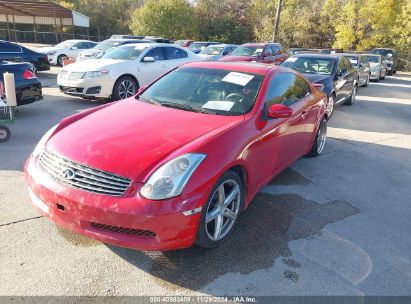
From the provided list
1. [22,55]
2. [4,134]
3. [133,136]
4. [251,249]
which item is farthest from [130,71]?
[251,249]

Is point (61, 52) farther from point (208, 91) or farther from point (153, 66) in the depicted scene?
point (208, 91)

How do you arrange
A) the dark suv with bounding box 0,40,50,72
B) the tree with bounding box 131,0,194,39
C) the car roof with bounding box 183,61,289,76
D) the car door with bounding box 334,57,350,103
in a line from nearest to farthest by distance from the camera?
the car roof with bounding box 183,61,289,76 < the car door with bounding box 334,57,350,103 < the dark suv with bounding box 0,40,50,72 < the tree with bounding box 131,0,194,39

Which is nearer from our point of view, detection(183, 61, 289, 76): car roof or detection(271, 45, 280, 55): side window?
detection(183, 61, 289, 76): car roof

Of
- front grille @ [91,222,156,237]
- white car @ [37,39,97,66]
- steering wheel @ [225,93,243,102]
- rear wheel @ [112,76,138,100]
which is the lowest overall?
white car @ [37,39,97,66]

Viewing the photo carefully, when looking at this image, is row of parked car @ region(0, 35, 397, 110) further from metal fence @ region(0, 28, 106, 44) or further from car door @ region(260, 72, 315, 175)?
metal fence @ region(0, 28, 106, 44)

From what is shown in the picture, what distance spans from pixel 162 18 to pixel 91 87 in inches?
1104

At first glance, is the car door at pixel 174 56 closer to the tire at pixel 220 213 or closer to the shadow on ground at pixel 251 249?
the shadow on ground at pixel 251 249

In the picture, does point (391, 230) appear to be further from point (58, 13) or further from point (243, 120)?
point (58, 13)

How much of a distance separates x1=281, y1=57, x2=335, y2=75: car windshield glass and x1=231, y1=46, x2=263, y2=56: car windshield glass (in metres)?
5.00

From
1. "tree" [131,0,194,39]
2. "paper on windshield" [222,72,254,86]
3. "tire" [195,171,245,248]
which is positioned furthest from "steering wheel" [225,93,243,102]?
"tree" [131,0,194,39]

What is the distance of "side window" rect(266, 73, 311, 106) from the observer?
419cm

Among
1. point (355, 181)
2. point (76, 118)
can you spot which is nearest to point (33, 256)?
point (76, 118)

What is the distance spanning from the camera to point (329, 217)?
405 centimetres

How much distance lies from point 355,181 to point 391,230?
1.37m
